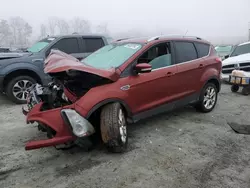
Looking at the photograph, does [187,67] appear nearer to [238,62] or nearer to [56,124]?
[56,124]

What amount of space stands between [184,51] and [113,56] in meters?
1.53

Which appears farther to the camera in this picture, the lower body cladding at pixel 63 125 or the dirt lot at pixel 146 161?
the lower body cladding at pixel 63 125

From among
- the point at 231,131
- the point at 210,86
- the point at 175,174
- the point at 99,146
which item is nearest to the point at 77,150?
the point at 99,146

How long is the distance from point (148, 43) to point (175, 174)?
7.45ft

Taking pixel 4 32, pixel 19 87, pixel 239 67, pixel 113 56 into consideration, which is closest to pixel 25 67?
pixel 19 87

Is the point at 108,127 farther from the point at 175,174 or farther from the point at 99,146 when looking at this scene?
the point at 175,174

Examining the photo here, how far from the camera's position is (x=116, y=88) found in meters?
3.57

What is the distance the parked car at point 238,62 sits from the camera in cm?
762

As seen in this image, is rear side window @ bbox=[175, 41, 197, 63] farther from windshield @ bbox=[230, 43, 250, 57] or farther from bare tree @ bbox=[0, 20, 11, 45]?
bare tree @ bbox=[0, 20, 11, 45]

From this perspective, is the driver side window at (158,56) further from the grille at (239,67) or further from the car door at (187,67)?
the grille at (239,67)

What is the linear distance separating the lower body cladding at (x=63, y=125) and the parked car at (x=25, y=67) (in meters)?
3.39

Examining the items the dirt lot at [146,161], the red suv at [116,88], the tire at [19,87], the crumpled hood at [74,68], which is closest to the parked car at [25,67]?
the tire at [19,87]

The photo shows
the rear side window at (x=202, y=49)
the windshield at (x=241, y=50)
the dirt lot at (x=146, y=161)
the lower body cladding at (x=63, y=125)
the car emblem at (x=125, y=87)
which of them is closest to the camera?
the dirt lot at (x=146, y=161)

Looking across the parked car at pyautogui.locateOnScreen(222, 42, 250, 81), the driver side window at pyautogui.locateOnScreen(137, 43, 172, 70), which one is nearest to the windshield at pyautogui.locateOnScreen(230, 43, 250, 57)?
the parked car at pyautogui.locateOnScreen(222, 42, 250, 81)
